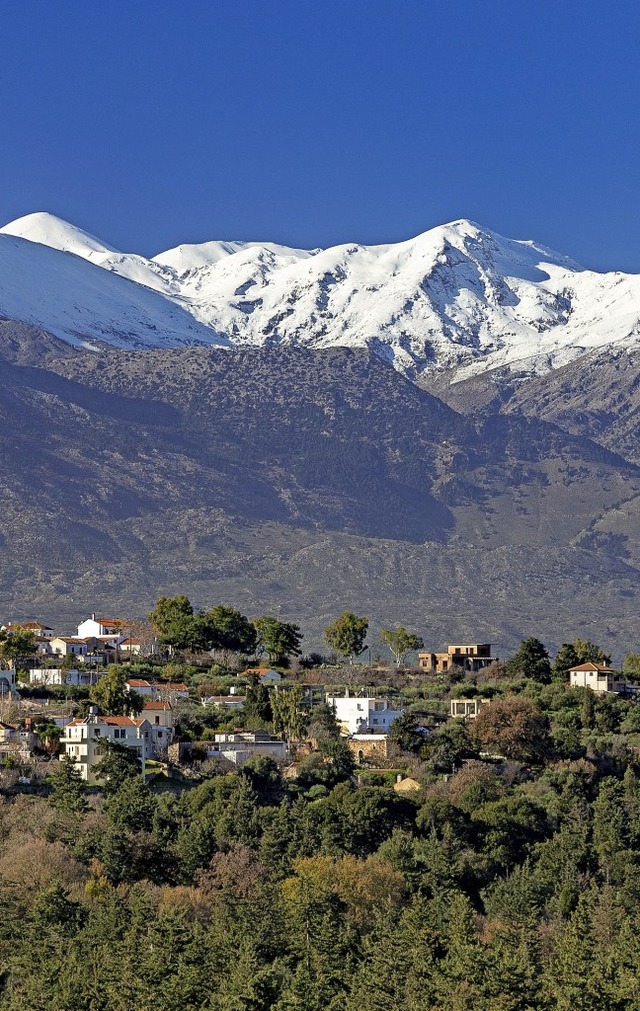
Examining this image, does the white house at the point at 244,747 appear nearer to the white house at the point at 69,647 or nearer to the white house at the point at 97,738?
the white house at the point at 97,738

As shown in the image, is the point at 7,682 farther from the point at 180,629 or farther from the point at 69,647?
the point at 180,629

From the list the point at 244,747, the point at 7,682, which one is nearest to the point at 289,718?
the point at 244,747

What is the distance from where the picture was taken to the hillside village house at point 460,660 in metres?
151

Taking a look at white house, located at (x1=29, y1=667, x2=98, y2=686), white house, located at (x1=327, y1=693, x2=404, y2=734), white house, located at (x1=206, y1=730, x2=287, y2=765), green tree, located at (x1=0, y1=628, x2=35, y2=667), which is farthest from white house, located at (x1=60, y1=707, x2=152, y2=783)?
green tree, located at (x1=0, y1=628, x2=35, y2=667)

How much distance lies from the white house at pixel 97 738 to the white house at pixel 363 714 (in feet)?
44.9

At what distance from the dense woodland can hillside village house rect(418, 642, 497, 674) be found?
23.7m

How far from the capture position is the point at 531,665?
140000mm

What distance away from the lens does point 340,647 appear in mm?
155875

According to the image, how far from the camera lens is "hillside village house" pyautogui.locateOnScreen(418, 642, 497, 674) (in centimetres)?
15112

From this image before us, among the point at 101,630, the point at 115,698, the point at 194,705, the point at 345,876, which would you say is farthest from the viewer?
the point at 101,630

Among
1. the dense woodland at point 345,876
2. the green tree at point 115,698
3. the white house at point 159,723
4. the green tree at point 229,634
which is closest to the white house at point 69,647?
the green tree at point 229,634

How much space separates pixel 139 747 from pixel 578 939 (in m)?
35.1

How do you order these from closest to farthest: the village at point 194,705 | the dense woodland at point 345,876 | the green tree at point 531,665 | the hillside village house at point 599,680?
1. the dense woodland at point 345,876
2. the village at point 194,705
3. the hillside village house at point 599,680
4. the green tree at point 531,665

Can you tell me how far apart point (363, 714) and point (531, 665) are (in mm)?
18504
